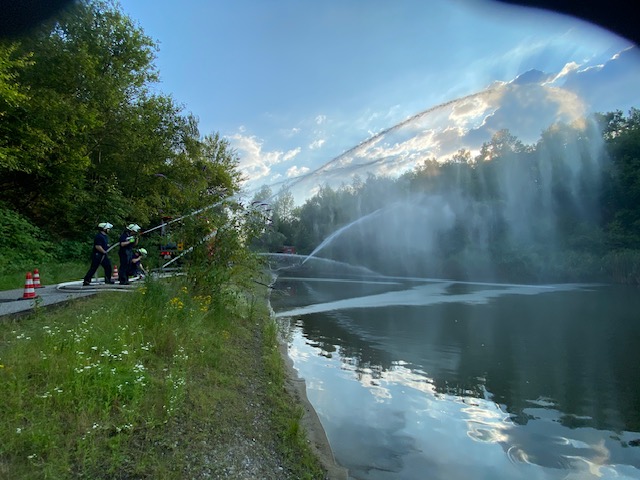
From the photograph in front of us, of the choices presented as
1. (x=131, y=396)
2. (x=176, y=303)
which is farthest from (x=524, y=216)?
(x=131, y=396)

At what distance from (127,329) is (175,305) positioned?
1.50 meters

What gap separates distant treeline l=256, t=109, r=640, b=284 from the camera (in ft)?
153

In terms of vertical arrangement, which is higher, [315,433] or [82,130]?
[82,130]

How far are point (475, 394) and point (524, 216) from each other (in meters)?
51.2

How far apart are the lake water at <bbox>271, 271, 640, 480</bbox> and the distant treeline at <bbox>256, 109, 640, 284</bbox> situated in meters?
30.4

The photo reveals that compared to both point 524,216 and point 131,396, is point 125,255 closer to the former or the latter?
point 131,396

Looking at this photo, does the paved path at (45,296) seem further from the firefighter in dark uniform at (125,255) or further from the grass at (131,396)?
the firefighter in dark uniform at (125,255)

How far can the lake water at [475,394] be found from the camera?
244 inches

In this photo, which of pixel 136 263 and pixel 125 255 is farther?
pixel 136 263

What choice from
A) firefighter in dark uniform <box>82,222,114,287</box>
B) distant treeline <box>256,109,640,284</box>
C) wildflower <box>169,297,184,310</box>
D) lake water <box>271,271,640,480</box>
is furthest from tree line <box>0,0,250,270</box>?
distant treeline <box>256,109,640,284</box>

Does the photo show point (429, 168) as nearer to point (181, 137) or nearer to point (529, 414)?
point (181, 137)

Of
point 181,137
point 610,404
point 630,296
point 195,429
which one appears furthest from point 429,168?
point 195,429

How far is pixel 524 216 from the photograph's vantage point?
53969mm

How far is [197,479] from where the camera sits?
3887mm
